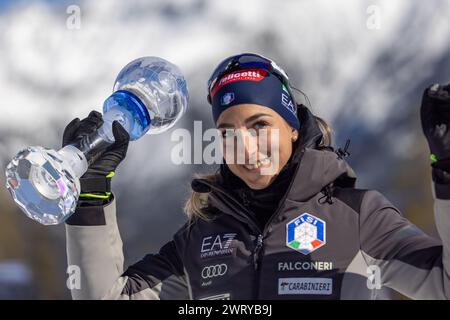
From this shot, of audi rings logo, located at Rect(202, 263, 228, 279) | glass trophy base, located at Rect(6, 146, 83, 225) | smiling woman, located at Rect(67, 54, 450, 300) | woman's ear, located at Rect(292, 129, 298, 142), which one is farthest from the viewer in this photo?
woman's ear, located at Rect(292, 129, 298, 142)

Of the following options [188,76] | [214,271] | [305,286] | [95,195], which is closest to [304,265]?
[305,286]

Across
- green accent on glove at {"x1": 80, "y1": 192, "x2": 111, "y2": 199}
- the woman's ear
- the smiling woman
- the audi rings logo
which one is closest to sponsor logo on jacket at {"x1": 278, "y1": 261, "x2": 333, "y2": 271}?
the smiling woman

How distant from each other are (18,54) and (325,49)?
2034 mm

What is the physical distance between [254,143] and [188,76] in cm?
235

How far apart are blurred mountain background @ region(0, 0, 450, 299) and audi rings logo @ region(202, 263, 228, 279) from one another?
71.7 inches

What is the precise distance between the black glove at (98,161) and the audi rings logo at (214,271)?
363 millimetres

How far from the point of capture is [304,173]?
79.2 inches

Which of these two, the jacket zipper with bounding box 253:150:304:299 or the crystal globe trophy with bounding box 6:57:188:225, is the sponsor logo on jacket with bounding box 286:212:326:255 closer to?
→ the jacket zipper with bounding box 253:150:304:299

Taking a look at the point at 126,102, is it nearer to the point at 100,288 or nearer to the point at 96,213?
the point at 96,213

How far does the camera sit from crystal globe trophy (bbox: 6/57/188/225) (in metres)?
1.82

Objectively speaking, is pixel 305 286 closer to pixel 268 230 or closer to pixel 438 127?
pixel 268 230

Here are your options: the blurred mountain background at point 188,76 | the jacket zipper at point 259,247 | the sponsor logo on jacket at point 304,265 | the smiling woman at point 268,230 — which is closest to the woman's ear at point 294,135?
the smiling woman at point 268,230

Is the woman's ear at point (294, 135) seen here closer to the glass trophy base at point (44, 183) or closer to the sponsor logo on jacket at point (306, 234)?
the sponsor logo on jacket at point (306, 234)

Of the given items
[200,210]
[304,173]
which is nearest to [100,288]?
[200,210]
